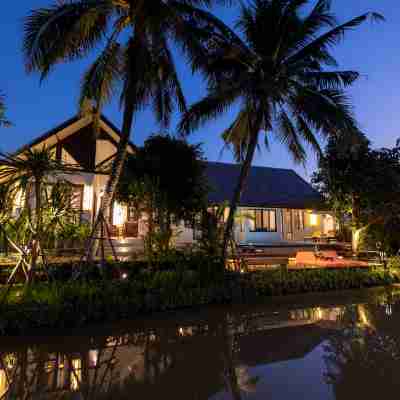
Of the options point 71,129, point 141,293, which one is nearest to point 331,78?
point 141,293

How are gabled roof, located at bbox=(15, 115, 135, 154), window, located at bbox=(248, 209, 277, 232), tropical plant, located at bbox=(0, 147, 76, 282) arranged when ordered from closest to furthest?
tropical plant, located at bbox=(0, 147, 76, 282), gabled roof, located at bbox=(15, 115, 135, 154), window, located at bbox=(248, 209, 277, 232)

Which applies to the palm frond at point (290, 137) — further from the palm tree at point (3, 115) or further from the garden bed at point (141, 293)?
the palm tree at point (3, 115)

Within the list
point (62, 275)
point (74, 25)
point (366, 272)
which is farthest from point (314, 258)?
point (74, 25)

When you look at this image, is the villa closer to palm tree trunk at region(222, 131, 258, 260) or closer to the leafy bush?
palm tree trunk at region(222, 131, 258, 260)

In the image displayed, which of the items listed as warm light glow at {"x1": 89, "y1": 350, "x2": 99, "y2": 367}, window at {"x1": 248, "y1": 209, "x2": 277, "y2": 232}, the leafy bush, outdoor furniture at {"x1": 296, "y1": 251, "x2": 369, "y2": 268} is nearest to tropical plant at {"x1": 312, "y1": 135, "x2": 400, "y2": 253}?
the leafy bush

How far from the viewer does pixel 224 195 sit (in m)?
20.6

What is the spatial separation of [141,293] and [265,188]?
16.3m

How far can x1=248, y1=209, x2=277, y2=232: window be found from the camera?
849 inches

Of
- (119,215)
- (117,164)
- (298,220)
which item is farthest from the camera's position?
(298,220)

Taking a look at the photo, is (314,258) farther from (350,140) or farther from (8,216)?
(8,216)

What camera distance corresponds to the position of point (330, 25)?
1073 centimetres

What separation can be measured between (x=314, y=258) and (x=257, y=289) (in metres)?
5.33

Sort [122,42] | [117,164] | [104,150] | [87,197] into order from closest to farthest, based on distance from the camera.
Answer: [117,164] < [122,42] < [87,197] < [104,150]

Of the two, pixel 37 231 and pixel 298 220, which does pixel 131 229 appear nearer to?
pixel 37 231
